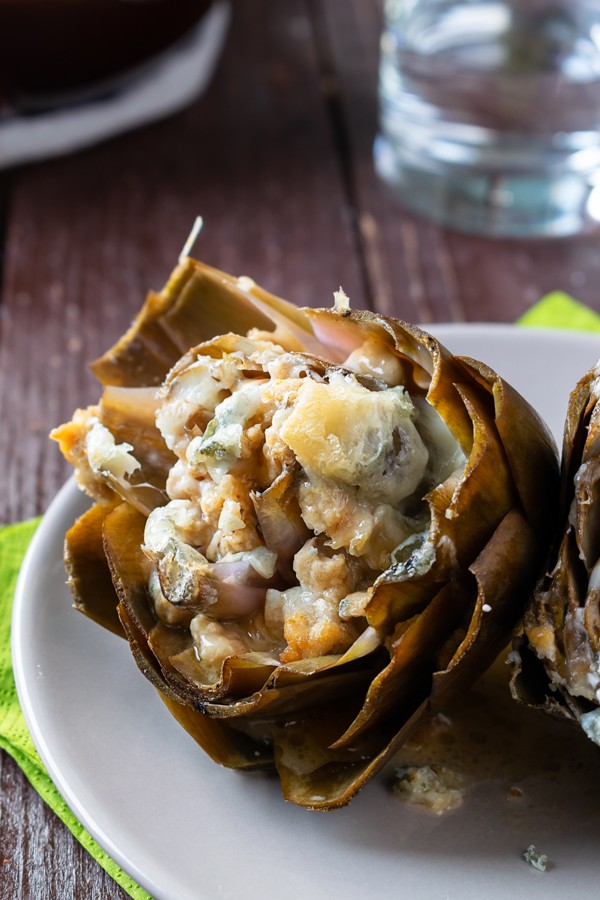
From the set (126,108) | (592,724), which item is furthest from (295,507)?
Result: (126,108)

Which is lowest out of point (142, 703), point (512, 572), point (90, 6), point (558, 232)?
point (558, 232)

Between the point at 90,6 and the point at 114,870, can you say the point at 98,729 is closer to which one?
the point at 114,870

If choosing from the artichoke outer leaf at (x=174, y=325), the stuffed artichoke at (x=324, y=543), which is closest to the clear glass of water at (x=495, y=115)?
the artichoke outer leaf at (x=174, y=325)

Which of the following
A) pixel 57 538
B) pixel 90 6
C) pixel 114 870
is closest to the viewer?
pixel 114 870

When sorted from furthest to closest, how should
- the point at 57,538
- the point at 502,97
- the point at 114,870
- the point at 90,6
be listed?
the point at 502,97
the point at 90,6
the point at 57,538
the point at 114,870

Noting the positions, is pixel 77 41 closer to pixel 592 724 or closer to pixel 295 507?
pixel 295 507

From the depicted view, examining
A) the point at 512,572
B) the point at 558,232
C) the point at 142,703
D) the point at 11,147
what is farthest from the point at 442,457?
the point at 11,147

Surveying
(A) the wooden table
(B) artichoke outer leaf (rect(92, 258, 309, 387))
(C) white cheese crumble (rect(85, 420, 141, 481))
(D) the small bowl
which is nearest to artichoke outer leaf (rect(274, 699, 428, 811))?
(C) white cheese crumble (rect(85, 420, 141, 481))
